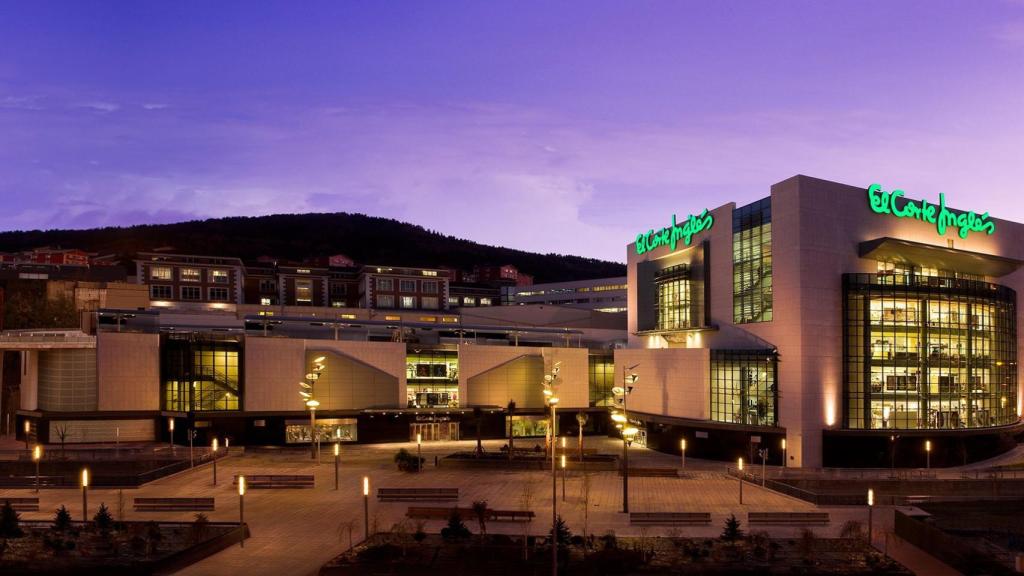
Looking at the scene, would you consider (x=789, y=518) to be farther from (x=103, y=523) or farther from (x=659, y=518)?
(x=103, y=523)

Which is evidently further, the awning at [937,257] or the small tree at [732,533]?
the awning at [937,257]

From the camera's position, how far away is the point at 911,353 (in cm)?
5700

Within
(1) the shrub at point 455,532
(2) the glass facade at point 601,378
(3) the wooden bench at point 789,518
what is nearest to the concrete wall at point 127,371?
(2) the glass facade at point 601,378

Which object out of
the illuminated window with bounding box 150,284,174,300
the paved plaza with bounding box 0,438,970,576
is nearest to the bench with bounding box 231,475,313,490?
the paved plaza with bounding box 0,438,970,576

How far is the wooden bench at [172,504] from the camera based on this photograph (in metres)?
36.8

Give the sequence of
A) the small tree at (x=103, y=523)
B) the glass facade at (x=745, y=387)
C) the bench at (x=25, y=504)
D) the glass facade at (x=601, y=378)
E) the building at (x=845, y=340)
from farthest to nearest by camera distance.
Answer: the glass facade at (x=601, y=378) < the glass facade at (x=745, y=387) < the building at (x=845, y=340) < the bench at (x=25, y=504) < the small tree at (x=103, y=523)

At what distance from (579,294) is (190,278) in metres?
77.1

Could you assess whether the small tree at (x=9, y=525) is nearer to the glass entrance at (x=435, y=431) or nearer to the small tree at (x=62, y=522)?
the small tree at (x=62, y=522)

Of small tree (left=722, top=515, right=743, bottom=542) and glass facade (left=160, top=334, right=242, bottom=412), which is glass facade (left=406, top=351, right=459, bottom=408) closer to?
glass facade (left=160, top=334, right=242, bottom=412)

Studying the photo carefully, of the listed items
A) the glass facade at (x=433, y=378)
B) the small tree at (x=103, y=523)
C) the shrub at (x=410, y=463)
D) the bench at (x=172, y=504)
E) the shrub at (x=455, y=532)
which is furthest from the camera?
the glass facade at (x=433, y=378)

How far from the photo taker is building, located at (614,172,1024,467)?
5509cm

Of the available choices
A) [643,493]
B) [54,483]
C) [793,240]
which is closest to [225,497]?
[54,483]

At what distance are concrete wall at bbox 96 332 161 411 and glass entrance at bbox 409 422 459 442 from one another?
71.8ft

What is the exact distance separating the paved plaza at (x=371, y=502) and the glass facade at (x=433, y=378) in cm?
1597
